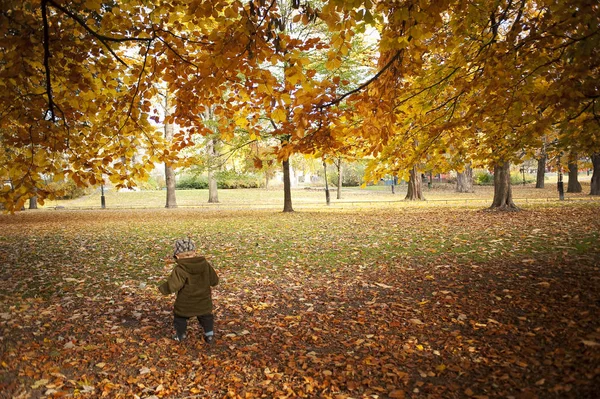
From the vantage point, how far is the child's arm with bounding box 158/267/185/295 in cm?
408

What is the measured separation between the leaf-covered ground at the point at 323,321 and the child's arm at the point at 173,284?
69 centimetres

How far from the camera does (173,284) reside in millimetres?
4102

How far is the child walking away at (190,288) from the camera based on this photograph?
4.20m

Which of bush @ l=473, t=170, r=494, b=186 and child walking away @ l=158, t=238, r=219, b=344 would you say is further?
bush @ l=473, t=170, r=494, b=186

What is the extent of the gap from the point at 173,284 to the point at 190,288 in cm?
21

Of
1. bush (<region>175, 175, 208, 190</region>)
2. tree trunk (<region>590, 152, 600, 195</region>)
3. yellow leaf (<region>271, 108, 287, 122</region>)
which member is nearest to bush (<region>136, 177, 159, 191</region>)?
bush (<region>175, 175, 208, 190</region>)

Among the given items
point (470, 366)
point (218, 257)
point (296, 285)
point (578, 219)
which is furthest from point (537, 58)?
point (578, 219)

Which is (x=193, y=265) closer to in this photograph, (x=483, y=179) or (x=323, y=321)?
(x=323, y=321)

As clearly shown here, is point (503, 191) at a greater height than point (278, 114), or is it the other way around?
point (278, 114)

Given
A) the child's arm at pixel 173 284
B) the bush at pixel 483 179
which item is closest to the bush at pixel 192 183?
the bush at pixel 483 179

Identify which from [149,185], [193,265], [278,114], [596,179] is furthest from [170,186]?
[596,179]

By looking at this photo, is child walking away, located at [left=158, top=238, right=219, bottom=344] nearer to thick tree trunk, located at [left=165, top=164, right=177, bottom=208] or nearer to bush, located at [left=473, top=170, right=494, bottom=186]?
thick tree trunk, located at [left=165, top=164, right=177, bottom=208]

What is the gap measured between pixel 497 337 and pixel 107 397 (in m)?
3.97

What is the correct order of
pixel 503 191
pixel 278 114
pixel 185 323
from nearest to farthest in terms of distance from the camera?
pixel 278 114
pixel 185 323
pixel 503 191
